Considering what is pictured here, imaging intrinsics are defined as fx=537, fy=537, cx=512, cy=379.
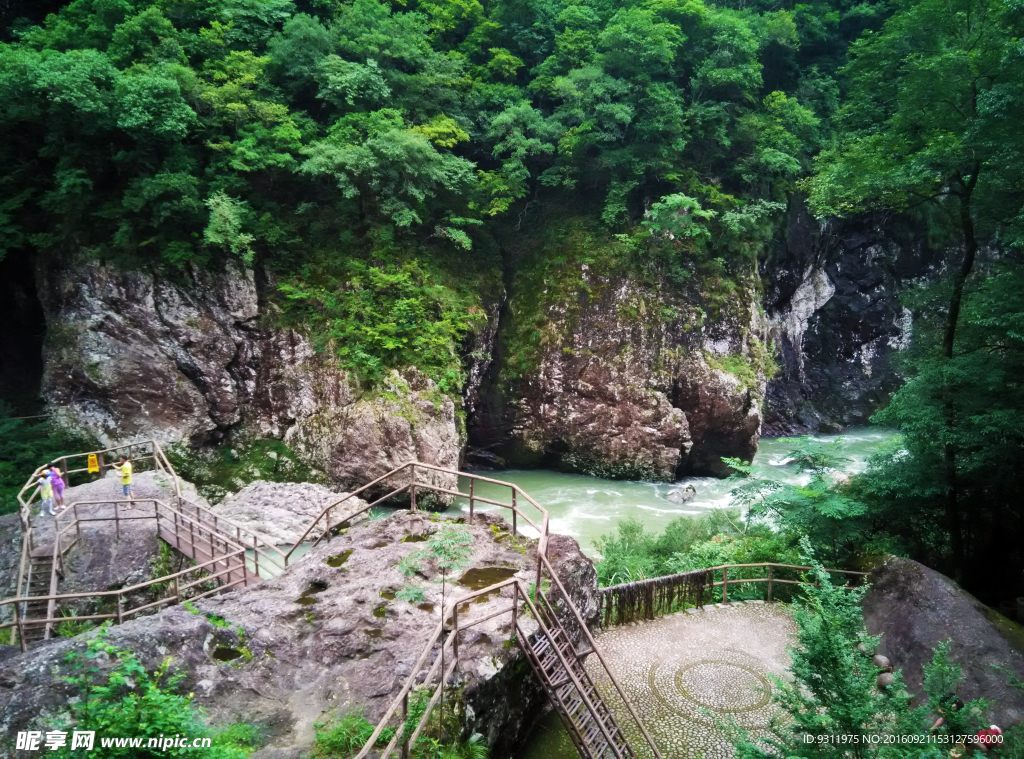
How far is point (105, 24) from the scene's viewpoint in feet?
48.4

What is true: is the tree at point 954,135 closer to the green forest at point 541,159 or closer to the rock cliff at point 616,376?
the green forest at point 541,159

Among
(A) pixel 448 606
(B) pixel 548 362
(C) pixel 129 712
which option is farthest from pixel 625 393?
(C) pixel 129 712

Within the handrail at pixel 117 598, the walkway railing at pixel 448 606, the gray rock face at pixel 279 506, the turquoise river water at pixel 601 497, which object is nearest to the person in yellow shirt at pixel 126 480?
the walkway railing at pixel 448 606

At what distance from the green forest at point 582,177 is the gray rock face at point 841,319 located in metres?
1.19

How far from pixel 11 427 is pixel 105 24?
11142mm

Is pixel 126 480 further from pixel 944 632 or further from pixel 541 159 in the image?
pixel 541 159

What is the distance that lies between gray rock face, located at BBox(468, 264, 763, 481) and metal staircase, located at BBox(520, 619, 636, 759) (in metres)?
13.8

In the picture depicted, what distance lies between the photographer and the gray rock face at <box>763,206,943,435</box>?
2467 cm

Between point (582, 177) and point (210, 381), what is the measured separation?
49.4 feet

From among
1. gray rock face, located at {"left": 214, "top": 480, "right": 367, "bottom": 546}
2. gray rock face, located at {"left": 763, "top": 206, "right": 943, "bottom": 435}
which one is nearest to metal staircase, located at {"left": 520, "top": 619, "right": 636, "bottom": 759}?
gray rock face, located at {"left": 214, "top": 480, "right": 367, "bottom": 546}

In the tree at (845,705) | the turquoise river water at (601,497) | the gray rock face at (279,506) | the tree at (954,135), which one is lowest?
the turquoise river water at (601,497)

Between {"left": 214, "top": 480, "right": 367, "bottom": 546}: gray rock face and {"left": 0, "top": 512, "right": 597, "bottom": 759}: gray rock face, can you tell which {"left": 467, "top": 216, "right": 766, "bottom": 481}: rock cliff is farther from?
{"left": 0, "top": 512, "right": 597, "bottom": 759}: gray rock face

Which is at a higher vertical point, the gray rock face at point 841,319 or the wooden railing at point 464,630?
the gray rock face at point 841,319

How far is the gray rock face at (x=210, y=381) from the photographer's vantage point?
1430 centimetres
